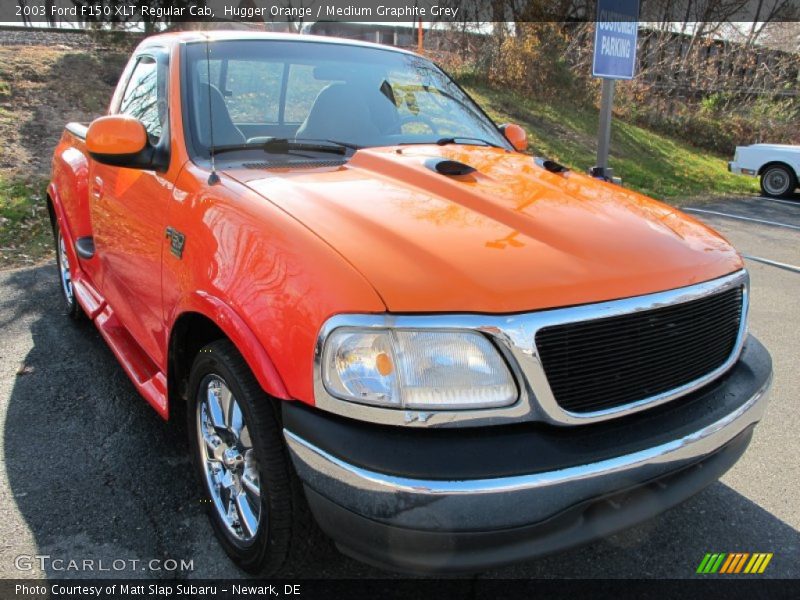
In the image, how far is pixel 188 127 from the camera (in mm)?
2674

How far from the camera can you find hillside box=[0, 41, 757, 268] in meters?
7.50

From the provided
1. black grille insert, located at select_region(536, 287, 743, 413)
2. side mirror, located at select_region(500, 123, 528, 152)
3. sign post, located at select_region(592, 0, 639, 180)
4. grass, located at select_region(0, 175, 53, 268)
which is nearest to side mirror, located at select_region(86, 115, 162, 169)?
black grille insert, located at select_region(536, 287, 743, 413)

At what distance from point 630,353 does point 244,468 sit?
1.31m

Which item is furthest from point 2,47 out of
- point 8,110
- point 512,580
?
point 512,580

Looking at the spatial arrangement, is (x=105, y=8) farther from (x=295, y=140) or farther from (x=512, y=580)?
(x=512, y=580)

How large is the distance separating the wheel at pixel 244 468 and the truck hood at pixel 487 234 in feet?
1.80

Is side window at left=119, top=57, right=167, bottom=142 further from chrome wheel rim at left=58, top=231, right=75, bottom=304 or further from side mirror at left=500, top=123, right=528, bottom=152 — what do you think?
side mirror at left=500, top=123, right=528, bottom=152

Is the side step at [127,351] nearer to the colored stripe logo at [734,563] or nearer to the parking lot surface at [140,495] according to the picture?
the parking lot surface at [140,495]

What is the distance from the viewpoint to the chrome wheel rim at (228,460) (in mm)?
2176

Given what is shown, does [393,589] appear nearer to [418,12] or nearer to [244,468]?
[244,468]

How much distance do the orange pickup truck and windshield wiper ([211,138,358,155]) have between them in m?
0.01

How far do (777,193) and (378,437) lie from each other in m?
13.1

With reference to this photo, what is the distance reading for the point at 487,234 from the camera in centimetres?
203

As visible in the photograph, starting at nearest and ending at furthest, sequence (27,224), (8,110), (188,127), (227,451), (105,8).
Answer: (227,451) → (188,127) → (27,224) → (8,110) → (105,8)
